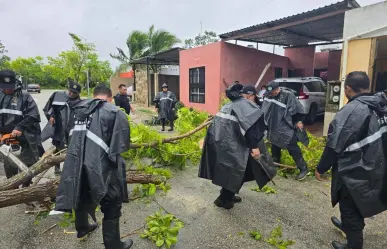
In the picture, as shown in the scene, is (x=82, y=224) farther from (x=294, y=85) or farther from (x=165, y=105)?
(x=294, y=85)

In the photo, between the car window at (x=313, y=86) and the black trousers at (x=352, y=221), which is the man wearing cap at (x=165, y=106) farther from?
the black trousers at (x=352, y=221)

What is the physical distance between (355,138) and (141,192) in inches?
124

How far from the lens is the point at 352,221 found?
2.57 metres

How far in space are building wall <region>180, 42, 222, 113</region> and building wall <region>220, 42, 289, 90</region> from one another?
306 millimetres

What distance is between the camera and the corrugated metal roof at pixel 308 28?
7.36 m

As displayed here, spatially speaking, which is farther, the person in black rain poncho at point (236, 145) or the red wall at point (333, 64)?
the red wall at point (333, 64)

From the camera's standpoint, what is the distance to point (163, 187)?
4.17 meters

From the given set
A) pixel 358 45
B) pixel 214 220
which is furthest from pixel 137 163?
pixel 358 45

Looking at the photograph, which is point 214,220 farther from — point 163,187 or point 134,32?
point 134,32

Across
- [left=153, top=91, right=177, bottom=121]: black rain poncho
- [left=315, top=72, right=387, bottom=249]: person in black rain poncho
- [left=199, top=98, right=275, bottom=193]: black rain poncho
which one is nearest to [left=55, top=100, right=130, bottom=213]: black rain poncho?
[left=199, top=98, right=275, bottom=193]: black rain poncho

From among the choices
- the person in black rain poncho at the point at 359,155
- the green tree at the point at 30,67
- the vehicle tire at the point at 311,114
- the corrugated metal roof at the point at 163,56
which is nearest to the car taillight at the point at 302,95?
the vehicle tire at the point at 311,114

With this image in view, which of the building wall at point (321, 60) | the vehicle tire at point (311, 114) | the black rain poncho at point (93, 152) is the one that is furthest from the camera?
the building wall at point (321, 60)

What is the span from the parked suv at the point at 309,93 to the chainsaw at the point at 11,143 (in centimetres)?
840

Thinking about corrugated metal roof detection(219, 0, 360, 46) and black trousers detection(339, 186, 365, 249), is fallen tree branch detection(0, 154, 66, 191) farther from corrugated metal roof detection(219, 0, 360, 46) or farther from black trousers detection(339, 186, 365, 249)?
corrugated metal roof detection(219, 0, 360, 46)
